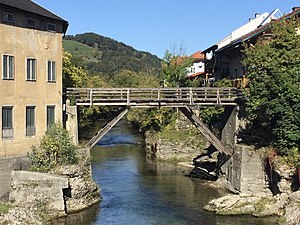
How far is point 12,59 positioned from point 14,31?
5.75 feet

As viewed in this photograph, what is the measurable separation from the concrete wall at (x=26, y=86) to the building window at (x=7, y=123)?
8.3 inches

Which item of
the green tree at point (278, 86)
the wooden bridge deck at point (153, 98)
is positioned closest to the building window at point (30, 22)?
the wooden bridge deck at point (153, 98)

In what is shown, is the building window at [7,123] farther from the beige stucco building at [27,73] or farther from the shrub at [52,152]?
the shrub at [52,152]

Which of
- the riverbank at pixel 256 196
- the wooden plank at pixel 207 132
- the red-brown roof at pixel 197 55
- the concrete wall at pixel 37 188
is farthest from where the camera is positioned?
the red-brown roof at pixel 197 55

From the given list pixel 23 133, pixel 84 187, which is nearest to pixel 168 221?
pixel 84 187

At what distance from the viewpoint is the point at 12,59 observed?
31.4 metres

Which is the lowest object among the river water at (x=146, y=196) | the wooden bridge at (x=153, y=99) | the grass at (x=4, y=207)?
the river water at (x=146, y=196)

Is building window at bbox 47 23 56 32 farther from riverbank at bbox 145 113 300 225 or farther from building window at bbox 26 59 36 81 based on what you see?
riverbank at bbox 145 113 300 225

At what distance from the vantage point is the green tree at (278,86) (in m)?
31.7

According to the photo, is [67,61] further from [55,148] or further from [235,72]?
[55,148]

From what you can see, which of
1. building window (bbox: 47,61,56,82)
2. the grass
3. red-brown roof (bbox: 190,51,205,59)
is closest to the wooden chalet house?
building window (bbox: 47,61,56,82)

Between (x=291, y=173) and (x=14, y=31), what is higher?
(x=14, y=31)

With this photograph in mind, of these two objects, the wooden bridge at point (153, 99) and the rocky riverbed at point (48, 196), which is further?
the wooden bridge at point (153, 99)

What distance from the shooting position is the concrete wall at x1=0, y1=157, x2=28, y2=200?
30172mm
